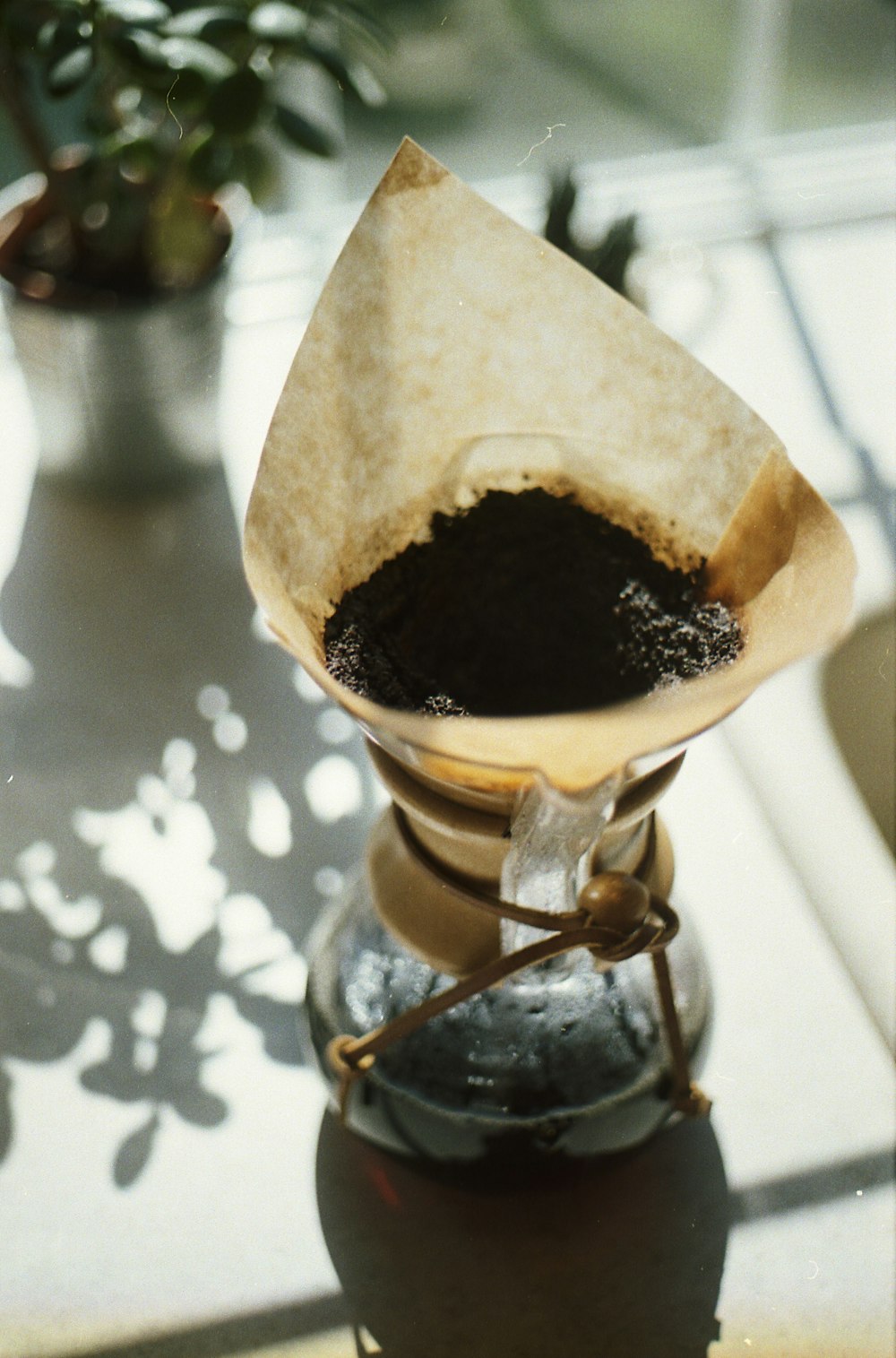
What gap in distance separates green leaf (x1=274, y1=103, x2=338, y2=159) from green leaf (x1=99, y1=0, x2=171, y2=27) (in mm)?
98

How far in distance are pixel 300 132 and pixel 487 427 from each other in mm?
458

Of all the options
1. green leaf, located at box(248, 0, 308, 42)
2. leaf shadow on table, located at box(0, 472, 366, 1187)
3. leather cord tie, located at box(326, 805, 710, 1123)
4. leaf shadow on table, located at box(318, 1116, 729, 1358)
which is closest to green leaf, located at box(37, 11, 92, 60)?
green leaf, located at box(248, 0, 308, 42)

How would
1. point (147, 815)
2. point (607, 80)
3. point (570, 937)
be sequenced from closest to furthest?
point (570, 937), point (147, 815), point (607, 80)

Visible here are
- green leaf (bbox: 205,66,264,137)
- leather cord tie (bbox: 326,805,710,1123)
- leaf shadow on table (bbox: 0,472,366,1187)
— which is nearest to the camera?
leather cord tie (bbox: 326,805,710,1123)

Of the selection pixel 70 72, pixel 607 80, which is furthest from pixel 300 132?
pixel 607 80

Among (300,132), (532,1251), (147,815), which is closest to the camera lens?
(532,1251)

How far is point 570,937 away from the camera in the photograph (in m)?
0.52

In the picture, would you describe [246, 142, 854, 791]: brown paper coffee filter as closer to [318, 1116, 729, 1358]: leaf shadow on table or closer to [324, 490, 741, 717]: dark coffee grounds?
[324, 490, 741, 717]: dark coffee grounds

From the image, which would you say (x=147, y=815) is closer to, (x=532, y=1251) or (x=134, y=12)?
(x=532, y=1251)

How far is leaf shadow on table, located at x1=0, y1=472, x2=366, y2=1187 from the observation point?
2.41 ft

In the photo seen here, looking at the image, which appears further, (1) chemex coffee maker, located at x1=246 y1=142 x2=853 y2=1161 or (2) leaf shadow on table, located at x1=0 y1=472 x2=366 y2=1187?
(2) leaf shadow on table, located at x1=0 y1=472 x2=366 y2=1187

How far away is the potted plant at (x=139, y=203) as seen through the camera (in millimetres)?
887

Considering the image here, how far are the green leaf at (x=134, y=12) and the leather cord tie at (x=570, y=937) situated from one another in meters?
0.61

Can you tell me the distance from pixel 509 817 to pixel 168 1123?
1.07 feet
